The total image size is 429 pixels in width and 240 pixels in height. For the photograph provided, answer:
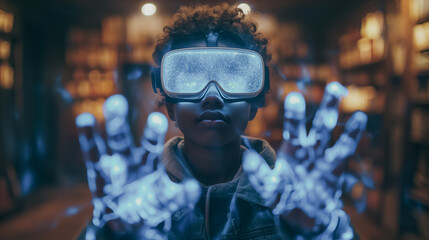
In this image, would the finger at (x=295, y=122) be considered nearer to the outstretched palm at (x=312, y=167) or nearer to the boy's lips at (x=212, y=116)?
the outstretched palm at (x=312, y=167)

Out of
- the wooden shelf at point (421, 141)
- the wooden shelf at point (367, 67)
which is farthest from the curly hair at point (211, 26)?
the wooden shelf at point (367, 67)

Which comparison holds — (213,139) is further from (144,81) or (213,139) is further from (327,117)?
(144,81)

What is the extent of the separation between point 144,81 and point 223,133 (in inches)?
21.1

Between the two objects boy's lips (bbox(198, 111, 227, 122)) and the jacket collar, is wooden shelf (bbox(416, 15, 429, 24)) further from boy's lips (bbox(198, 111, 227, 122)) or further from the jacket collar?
boy's lips (bbox(198, 111, 227, 122))

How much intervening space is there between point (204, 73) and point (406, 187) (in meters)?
2.14

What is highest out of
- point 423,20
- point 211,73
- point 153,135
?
point 423,20

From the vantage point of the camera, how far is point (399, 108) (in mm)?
2234

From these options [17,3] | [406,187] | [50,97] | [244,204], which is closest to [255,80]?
[244,204]

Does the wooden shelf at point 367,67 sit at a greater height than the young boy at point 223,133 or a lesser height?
greater

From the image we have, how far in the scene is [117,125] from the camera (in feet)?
1.93

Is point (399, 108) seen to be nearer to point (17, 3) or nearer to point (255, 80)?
point (255, 80)

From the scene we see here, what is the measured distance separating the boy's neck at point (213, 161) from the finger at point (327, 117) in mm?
195

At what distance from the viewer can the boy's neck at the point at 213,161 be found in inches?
27.0

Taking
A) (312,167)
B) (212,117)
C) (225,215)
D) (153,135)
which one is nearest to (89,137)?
(153,135)
